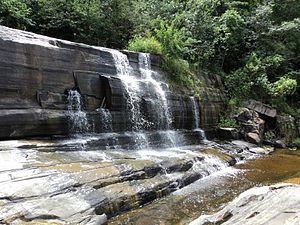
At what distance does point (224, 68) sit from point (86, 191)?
16.3 meters

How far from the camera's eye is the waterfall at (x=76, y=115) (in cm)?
950

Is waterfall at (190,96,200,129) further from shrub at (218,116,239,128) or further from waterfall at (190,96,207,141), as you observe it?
shrub at (218,116,239,128)

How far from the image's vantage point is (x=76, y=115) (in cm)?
965

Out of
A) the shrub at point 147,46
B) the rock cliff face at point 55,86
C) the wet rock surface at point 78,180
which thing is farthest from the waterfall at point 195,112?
the wet rock surface at point 78,180

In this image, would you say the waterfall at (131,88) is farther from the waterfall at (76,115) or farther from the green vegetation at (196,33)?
the green vegetation at (196,33)

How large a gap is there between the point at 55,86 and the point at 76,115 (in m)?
1.07

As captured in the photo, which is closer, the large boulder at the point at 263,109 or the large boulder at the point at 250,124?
the large boulder at the point at 250,124

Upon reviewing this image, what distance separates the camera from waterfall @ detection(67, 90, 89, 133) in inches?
374

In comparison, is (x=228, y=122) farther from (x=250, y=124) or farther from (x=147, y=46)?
(x=147, y=46)

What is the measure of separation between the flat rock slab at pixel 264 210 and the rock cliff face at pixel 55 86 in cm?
541

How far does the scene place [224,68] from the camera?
20.5 meters

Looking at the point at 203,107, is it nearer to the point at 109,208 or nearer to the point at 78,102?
the point at 78,102

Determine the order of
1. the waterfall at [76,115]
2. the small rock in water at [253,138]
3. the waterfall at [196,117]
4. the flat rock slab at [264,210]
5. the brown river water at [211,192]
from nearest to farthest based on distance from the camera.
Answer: the flat rock slab at [264,210], the brown river water at [211,192], the waterfall at [76,115], the waterfall at [196,117], the small rock in water at [253,138]

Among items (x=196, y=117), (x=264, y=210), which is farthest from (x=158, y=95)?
(x=264, y=210)
